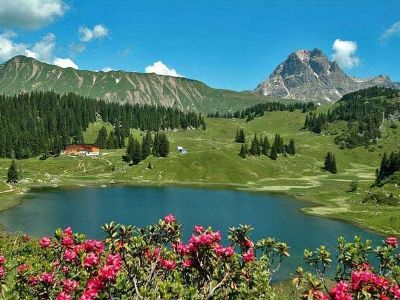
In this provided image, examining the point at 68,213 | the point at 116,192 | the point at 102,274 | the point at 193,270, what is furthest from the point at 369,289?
the point at 116,192

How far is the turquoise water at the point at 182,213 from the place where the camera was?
94.6 m

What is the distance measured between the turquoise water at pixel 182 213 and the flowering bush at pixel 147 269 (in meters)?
48.0

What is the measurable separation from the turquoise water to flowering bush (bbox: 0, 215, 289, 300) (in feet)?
157

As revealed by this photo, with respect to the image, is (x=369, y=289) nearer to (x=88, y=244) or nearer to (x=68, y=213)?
(x=88, y=244)

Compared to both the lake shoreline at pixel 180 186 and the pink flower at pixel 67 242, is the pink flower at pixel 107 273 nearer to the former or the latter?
the pink flower at pixel 67 242

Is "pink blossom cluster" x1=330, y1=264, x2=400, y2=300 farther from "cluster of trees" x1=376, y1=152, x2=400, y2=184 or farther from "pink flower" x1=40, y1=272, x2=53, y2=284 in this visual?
"cluster of trees" x1=376, y1=152, x2=400, y2=184

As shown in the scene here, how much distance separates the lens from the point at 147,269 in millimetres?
20219

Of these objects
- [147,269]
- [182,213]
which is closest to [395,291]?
[147,269]

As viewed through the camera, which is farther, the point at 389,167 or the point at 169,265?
the point at 389,167

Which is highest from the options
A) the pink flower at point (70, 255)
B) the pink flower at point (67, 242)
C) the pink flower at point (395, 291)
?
the pink flower at point (67, 242)

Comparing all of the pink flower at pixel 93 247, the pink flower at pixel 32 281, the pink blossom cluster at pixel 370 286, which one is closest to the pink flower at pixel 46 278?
the pink flower at pixel 32 281

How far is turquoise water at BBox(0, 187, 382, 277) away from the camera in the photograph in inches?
3724

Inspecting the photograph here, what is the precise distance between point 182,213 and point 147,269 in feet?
331

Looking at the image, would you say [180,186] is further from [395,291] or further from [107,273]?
[107,273]
